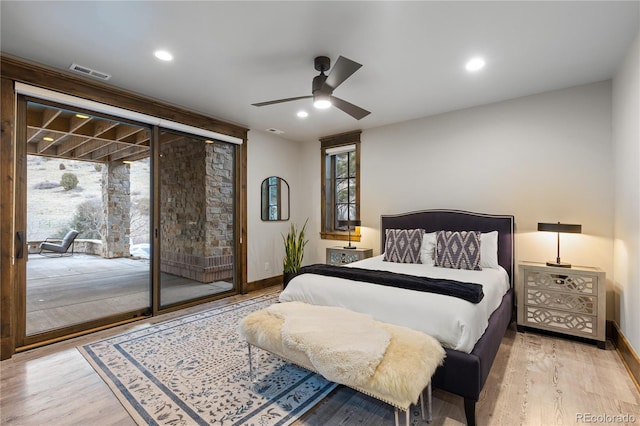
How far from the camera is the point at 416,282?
234 centimetres

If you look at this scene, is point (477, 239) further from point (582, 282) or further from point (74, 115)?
point (74, 115)

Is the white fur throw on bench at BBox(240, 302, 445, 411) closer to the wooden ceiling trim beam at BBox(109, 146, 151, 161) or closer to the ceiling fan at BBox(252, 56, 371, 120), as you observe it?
the ceiling fan at BBox(252, 56, 371, 120)

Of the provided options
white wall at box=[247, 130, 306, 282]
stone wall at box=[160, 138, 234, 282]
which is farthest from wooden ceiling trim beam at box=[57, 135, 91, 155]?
white wall at box=[247, 130, 306, 282]

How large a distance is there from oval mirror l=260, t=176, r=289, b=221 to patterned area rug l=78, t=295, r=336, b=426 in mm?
2434

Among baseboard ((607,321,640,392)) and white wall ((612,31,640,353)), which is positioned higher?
white wall ((612,31,640,353))

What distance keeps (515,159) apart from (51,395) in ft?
16.6

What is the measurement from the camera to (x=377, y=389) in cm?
157

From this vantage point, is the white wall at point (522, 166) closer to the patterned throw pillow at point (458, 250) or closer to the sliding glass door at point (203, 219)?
the patterned throw pillow at point (458, 250)

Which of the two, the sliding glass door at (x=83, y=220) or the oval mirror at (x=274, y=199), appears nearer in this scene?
the sliding glass door at (x=83, y=220)

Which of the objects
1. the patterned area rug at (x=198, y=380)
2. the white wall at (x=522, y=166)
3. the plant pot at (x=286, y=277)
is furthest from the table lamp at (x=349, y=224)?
the patterned area rug at (x=198, y=380)

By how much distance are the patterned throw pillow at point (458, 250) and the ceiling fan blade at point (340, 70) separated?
2.27 meters

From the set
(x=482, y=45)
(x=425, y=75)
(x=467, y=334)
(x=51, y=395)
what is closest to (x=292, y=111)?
(x=425, y=75)

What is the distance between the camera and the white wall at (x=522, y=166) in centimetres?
322

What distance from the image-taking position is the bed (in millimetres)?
1821
